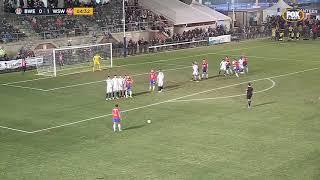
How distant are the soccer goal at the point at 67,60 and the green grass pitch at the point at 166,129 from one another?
1.78 metres

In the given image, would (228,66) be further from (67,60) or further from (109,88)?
(67,60)

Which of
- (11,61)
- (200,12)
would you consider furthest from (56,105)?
(200,12)

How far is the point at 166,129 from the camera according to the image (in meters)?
26.8

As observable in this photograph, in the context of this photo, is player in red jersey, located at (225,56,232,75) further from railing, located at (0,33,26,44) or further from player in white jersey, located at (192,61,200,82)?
railing, located at (0,33,26,44)

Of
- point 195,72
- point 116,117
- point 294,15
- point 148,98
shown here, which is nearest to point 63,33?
point 195,72

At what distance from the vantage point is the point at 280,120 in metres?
28.3

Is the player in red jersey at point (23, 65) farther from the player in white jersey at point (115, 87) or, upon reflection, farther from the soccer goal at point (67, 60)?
the player in white jersey at point (115, 87)

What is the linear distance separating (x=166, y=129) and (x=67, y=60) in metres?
23.6

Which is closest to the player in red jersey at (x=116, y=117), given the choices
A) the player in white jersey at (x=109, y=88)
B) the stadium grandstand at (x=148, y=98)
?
the stadium grandstand at (x=148, y=98)

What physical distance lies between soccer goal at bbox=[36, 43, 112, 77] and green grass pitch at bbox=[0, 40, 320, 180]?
178 centimetres

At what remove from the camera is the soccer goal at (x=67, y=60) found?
4656 cm

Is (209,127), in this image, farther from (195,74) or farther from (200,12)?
(200,12)

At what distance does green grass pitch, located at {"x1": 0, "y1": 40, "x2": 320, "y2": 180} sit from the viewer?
813 inches

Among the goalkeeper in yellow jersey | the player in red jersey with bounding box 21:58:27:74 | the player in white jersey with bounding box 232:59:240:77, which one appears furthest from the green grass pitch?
the goalkeeper in yellow jersey
